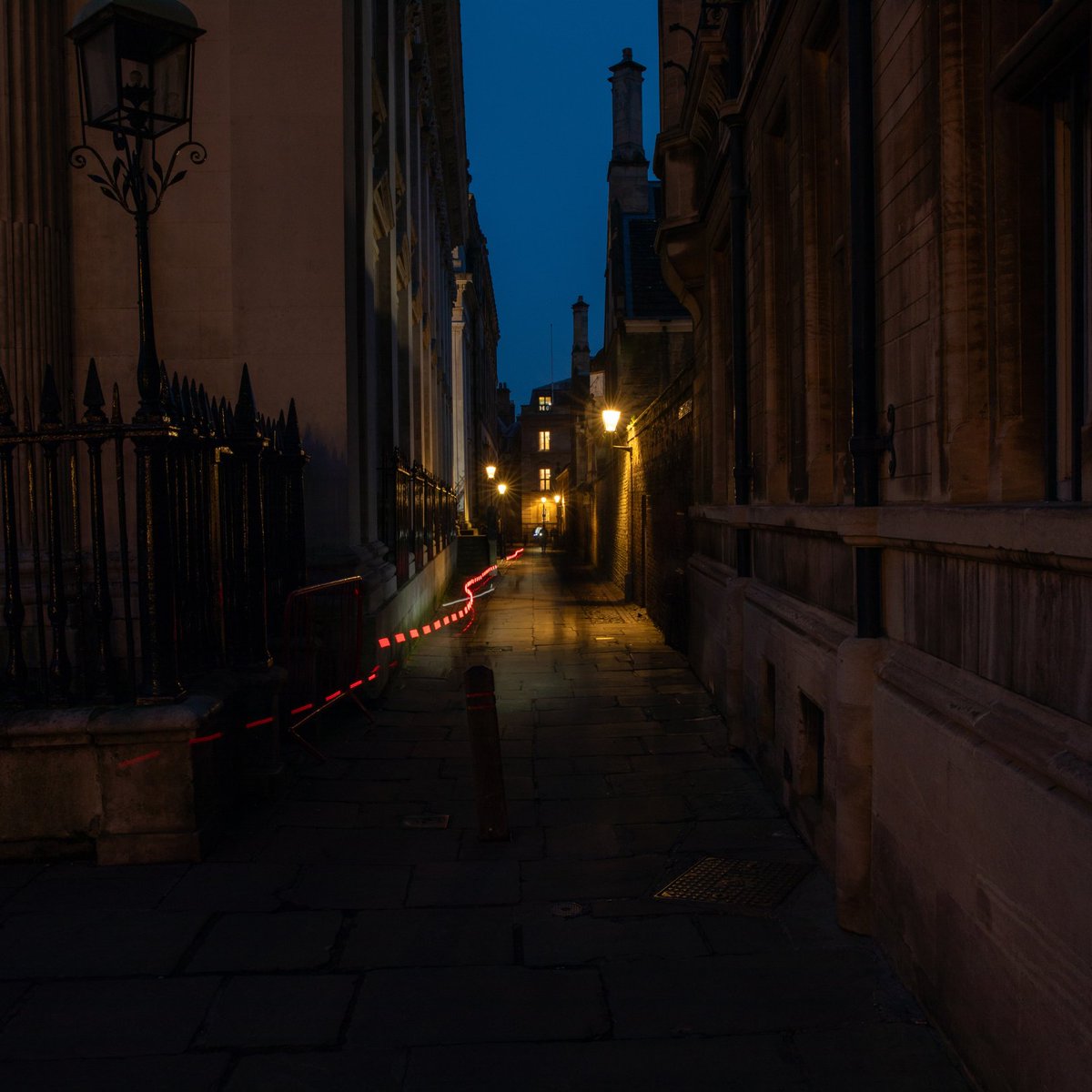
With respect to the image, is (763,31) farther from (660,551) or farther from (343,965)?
(660,551)

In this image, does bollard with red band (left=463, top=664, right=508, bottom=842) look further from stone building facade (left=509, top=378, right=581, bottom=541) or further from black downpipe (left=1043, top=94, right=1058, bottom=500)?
stone building facade (left=509, top=378, right=581, bottom=541)

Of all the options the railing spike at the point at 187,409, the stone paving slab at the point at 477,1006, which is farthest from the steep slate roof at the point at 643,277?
the stone paving slab at the point at 477,1006

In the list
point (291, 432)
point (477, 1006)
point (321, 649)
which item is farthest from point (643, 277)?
point (477, 1006)

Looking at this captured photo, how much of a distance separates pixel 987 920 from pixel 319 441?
791cm

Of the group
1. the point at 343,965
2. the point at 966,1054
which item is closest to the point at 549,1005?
the point at 343,965

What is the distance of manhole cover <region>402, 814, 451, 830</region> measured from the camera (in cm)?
584

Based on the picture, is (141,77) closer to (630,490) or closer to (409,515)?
(409,515)

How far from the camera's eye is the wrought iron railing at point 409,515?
12523mm

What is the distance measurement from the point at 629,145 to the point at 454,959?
30.3 m

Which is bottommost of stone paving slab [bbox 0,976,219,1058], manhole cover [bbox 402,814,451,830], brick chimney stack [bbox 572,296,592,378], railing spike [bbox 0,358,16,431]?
manhole cover [bbox 402,814,451,830]

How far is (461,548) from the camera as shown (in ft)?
97.3

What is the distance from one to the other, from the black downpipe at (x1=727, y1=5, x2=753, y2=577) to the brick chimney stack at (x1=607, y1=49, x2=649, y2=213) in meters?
22.7

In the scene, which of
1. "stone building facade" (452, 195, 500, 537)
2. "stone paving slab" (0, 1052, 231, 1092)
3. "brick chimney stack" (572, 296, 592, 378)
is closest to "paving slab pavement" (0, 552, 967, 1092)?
"stone paving slab" (0, 1052, 231, 1092)

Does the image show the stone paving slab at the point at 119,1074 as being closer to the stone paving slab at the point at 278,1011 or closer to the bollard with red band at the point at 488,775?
the stone paving slab at the point at 278,1011
